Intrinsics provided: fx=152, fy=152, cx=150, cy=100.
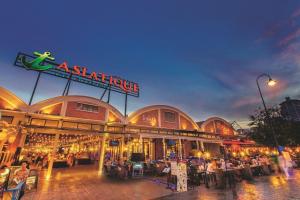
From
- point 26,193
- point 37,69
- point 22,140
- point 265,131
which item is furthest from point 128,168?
point 265,131

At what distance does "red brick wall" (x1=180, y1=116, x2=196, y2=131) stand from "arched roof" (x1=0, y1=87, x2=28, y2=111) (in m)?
17.9

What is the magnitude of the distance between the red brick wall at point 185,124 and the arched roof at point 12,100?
58.7ft

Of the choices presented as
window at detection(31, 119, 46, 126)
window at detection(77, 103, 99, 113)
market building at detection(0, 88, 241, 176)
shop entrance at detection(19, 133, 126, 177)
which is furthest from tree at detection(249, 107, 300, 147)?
window at detection(31, 119, 46, 126)

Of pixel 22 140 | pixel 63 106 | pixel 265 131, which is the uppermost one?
pixel 63 106

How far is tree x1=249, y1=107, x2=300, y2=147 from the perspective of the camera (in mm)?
17375

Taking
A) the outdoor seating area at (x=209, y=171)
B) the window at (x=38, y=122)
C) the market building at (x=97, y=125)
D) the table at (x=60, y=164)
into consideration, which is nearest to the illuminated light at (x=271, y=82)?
the outdoor seating area at (x=209, y=171)

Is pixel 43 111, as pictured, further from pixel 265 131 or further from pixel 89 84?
pixel 265 131

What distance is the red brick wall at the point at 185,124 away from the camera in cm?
2208

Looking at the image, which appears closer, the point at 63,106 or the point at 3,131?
the point at 3,131

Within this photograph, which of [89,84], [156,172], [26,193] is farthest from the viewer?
[89,84]

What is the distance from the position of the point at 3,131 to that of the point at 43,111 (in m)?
3.53

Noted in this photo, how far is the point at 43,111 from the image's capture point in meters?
12.6

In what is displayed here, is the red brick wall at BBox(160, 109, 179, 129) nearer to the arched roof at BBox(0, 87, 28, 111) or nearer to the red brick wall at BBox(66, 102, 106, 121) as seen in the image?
the red brick wall at BBox(66, 102, 106, 121)

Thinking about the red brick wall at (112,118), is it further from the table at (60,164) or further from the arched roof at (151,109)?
the table at (60,164)
